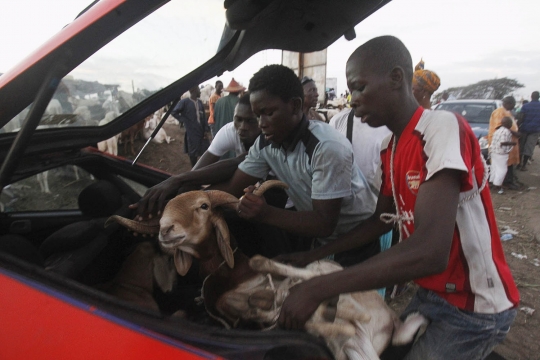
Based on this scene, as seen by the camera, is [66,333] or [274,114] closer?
[66,333]

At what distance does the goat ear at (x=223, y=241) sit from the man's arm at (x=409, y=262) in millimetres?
602

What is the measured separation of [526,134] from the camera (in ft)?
31.6

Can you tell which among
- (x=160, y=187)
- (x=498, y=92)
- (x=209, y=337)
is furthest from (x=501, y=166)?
(x=498, y=92)

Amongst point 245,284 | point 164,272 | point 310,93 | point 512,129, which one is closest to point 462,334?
point 245,284

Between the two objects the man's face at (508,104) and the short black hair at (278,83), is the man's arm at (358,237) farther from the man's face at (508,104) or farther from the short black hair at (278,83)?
the man's face at (508,104)

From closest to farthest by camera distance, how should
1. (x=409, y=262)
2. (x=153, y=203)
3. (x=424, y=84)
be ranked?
1. (x=409, y=262)
2. (x=153, y=203)
3. (x=424, y=84)

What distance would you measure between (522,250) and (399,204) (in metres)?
4.83

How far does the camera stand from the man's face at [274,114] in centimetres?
192

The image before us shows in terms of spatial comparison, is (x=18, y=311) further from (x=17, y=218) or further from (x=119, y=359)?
(x=17, y=218)

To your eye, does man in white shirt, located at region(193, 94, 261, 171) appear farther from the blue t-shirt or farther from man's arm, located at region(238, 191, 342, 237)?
man's arm, located at region(238, 191, 342, 237)

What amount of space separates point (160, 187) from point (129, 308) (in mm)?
1100

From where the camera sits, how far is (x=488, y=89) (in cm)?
2230

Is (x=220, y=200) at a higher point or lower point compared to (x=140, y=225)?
higher

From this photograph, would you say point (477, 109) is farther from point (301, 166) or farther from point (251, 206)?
point (251, 206)
